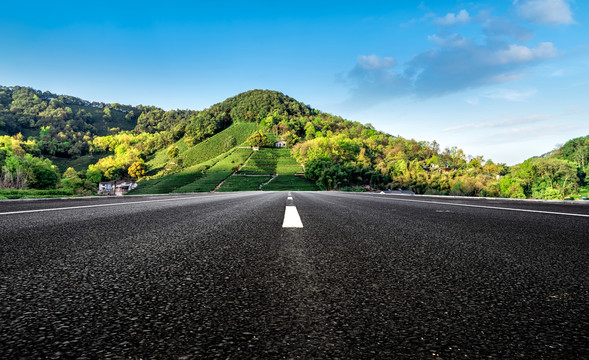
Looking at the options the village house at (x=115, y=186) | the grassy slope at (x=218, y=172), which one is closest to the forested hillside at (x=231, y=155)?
the grassy slope at (x=218, y=172)

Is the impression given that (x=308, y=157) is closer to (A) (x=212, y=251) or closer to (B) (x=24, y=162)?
(B) (x=24, y=162)

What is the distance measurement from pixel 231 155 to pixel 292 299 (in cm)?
11398

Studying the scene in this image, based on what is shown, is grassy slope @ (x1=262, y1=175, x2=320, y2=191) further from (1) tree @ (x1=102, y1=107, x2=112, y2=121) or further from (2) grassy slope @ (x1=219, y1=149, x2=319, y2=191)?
(1) tree @ (x1=102, y1=107, x2=112, y2=121)

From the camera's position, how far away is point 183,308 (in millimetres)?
1039

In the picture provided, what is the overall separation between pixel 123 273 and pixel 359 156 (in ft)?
396

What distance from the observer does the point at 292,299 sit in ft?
3.74

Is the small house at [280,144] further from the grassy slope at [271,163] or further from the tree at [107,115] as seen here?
the tree at [107,115]

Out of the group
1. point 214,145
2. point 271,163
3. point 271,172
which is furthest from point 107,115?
point 271,172

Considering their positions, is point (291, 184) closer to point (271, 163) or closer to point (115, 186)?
point (271, 163)

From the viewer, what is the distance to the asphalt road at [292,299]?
0.78 meters

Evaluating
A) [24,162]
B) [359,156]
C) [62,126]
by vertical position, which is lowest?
[24,162]

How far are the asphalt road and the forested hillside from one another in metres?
29.9

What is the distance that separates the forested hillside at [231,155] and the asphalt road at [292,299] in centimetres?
2985

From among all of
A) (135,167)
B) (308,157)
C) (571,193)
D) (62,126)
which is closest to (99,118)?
(62,126)
